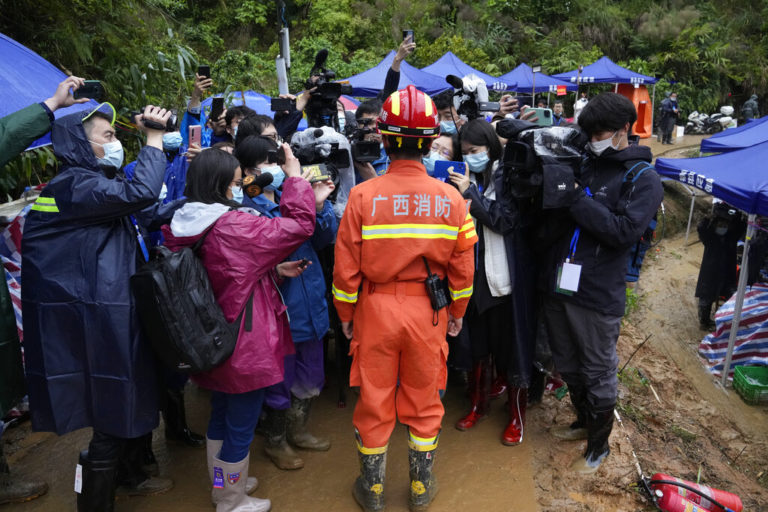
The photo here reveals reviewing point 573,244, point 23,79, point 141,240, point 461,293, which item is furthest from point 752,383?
point 23,79

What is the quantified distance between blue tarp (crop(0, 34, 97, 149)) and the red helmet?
6.50 feet

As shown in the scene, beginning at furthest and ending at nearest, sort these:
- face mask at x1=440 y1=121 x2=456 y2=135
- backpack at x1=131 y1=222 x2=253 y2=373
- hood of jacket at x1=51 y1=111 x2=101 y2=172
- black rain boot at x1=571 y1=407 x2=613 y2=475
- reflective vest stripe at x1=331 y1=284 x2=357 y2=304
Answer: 1. face mask at x1=440 y1=121 x2=456 y2=135
2. black rain boot at x1=571 y1=407 x2=613 y2=475
3. reflective vest stripe at x1=331 y1=284 x2=357 y2=304
4. hood of jacket at x1=51 y1=111 x2=101 y2=172
5. backpack at x1=131 y1=222 x2=253 y2=373

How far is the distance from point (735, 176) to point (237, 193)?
4.93 metres

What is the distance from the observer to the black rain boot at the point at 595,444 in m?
3.22

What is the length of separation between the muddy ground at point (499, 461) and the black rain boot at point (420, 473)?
0.10 m

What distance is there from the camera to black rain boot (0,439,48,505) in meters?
3.10

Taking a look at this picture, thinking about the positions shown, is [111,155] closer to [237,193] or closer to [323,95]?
[237,193]

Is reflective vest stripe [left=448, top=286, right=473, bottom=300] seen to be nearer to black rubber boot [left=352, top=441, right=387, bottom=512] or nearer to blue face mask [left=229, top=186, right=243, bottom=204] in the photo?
black rubber boot [left=352, top=441, right=387, bottom=512]

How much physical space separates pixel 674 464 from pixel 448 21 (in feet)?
74.9

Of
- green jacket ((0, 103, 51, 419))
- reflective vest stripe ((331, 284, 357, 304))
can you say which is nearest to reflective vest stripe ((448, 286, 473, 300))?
reflective vest stripe ((331, 284, 357, 304))

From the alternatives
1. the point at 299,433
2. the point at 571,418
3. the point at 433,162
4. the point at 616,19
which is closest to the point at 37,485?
the point at 299,433

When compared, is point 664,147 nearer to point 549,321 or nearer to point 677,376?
point 677,376

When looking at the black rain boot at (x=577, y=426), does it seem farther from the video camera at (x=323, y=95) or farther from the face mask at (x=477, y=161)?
the video camera at (x=323, y=95)

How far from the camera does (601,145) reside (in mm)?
3096
